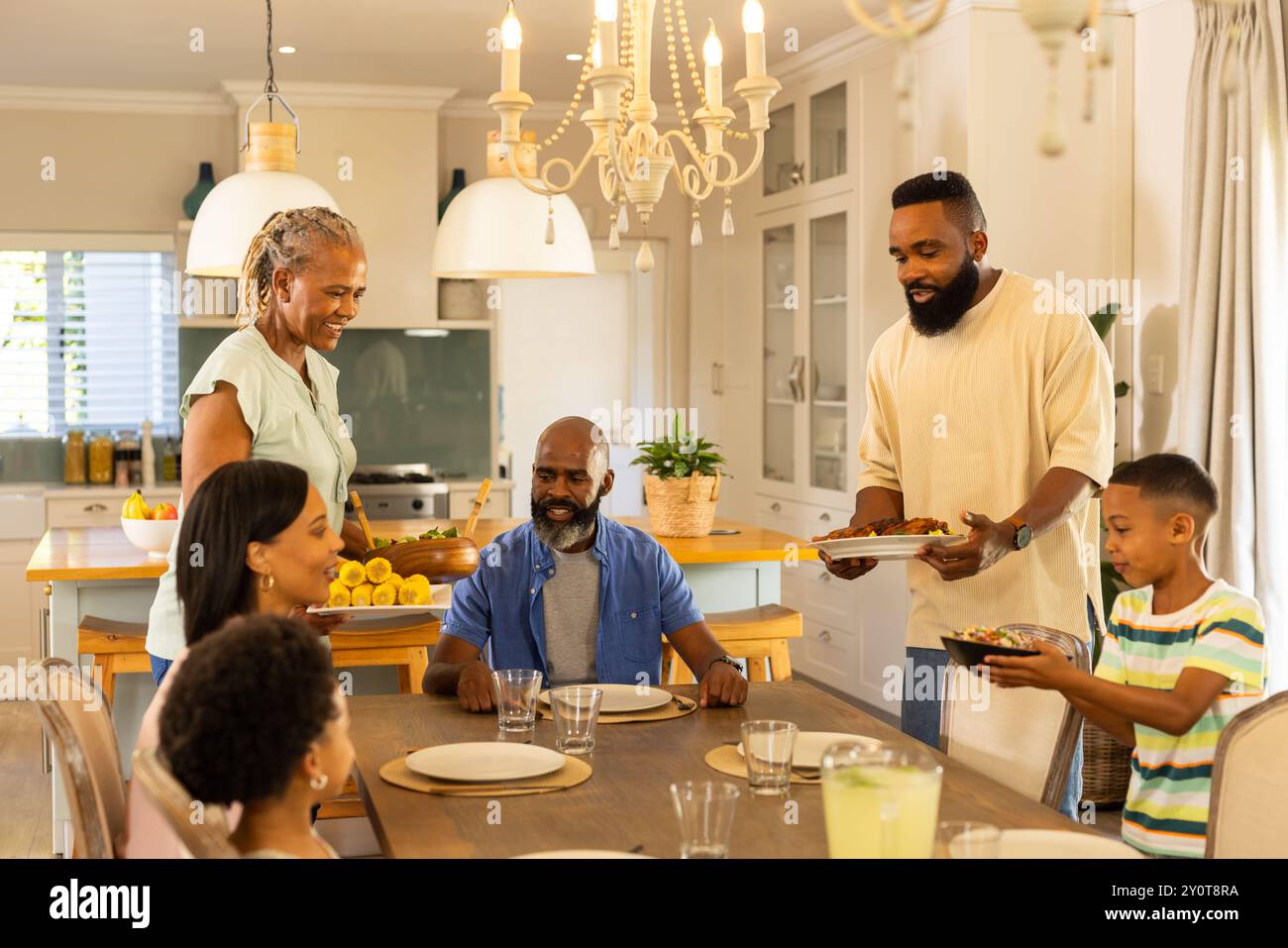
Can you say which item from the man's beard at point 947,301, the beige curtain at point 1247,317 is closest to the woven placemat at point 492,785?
the man's beard at point 947,301

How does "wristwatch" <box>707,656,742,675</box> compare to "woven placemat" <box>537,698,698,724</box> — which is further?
"wristwatch" <box>707,656,742,675</box>

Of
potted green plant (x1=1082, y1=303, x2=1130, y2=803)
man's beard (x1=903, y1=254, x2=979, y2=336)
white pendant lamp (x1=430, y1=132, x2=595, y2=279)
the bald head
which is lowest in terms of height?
potted green plant (x1=1082, y1=303, x2=1130, y2=803)

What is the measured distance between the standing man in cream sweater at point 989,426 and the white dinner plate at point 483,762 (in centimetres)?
93

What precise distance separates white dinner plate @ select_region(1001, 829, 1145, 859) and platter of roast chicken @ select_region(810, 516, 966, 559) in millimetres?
940

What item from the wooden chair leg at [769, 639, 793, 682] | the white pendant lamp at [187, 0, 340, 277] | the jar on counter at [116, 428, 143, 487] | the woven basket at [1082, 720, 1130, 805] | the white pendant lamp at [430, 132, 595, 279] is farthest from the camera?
the jar on counter at [116, 428, 143, 487]

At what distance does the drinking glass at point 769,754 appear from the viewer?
5.79 ft

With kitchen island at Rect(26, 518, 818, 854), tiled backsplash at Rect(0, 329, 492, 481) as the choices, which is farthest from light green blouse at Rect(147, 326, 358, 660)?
tiled backsplash at Rect(0, 329, 492, 481)

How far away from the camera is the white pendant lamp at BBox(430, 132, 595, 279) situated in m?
3.79

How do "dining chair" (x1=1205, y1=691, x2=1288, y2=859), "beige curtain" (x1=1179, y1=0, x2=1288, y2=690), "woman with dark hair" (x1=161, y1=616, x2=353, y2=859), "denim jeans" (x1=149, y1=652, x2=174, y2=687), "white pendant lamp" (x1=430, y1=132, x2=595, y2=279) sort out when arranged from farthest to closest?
"beige curtain" (x1=1179, y1=0, x2=1288, y2=690)
"white pendant lamp" (x1=430, y1=132, x2=595, y2=279)
"denim jeans" (x1=149, y1=652, x2=174, y2=687)
"dining chair" (x1=1205, y1=691, x2=1288, y2=859)
"woman with dark hair" (x1=161, y1=616, x2=353, y2=859)

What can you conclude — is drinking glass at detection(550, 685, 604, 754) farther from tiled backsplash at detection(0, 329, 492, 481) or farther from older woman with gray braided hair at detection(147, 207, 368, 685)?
tiled backsplash at detection(0, 329, 492, 481)

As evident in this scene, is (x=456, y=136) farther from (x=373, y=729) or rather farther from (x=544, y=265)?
(x=373, y=729)

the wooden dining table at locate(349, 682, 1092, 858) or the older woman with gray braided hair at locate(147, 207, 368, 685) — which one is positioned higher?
the older woman with gray braided hair at locate(147, 207, 368, 685)

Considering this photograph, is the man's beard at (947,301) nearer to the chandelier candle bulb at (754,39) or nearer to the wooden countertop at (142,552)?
the chandelier candle bulb at (754,39)

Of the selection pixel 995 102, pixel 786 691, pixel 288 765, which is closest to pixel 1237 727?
pixel 786 691
